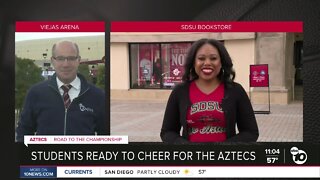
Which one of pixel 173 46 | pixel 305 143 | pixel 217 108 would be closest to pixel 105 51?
pixel 173 46

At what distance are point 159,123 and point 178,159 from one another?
12.8 inches

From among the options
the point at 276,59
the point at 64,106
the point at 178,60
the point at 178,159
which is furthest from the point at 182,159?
the point at 276,59

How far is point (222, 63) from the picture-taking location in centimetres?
295

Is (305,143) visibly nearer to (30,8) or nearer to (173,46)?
(173,46)

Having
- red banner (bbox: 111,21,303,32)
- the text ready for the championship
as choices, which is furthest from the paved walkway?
red banner (bbox: 111,21,303,32)

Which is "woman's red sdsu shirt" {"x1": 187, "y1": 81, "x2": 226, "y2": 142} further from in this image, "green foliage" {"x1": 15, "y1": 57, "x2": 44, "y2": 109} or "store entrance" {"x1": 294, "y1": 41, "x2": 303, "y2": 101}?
"green foliage" {"x1": 15, "y1": 57, "x2": 44, "y2": 109}

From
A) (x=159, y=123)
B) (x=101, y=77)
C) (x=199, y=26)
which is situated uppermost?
(x=199, y=26)

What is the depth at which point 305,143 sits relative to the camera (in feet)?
9.81

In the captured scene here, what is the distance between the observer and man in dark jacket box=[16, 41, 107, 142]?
3002mm

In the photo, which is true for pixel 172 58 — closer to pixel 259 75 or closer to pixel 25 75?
pixel 259 75

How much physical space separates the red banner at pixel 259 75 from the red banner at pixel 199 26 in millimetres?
313

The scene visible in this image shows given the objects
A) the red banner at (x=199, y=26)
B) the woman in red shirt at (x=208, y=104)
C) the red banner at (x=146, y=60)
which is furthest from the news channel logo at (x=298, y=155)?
the red banner at (x=146, y=60)

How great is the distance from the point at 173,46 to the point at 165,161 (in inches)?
36.5

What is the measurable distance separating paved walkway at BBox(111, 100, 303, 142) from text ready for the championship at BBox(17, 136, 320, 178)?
0.21 feet
